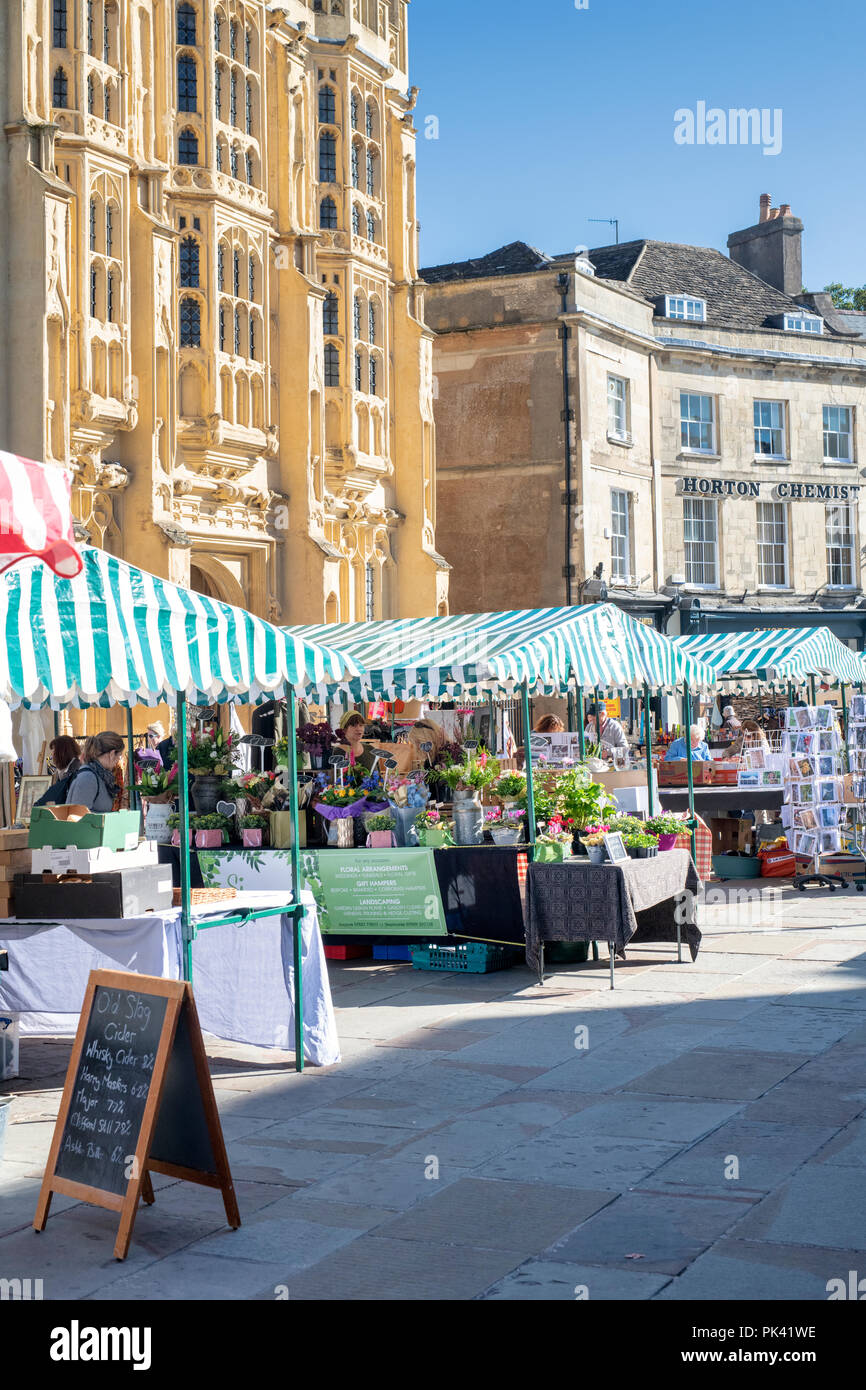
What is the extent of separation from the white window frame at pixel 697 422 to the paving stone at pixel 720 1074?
2934cm

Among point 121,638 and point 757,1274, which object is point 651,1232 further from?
point 121,638

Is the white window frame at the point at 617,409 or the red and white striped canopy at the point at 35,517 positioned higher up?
the white window frame at the point at 617,409

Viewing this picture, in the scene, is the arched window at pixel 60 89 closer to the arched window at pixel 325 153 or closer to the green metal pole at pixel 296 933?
the arched window at pixel 325 153

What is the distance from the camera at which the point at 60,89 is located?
22.0 meters

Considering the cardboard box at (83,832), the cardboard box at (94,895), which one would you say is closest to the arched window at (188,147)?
the cardboard box at (83,832)

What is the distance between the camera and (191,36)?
24.7m

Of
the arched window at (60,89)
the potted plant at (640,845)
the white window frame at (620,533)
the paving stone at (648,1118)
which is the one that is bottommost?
the paving stone at (648,1118)

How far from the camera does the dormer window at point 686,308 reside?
36812 millimetres

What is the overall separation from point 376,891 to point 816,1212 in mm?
6249

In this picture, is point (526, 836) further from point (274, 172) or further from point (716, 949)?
point (274, 172)

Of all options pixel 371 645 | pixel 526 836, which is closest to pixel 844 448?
pixel 371 645

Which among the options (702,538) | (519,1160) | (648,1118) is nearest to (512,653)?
(648,1118)

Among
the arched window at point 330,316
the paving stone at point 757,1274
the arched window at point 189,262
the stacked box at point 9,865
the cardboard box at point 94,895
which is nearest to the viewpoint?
the paving stone at point 757,1274

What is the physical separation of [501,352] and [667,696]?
861cm
